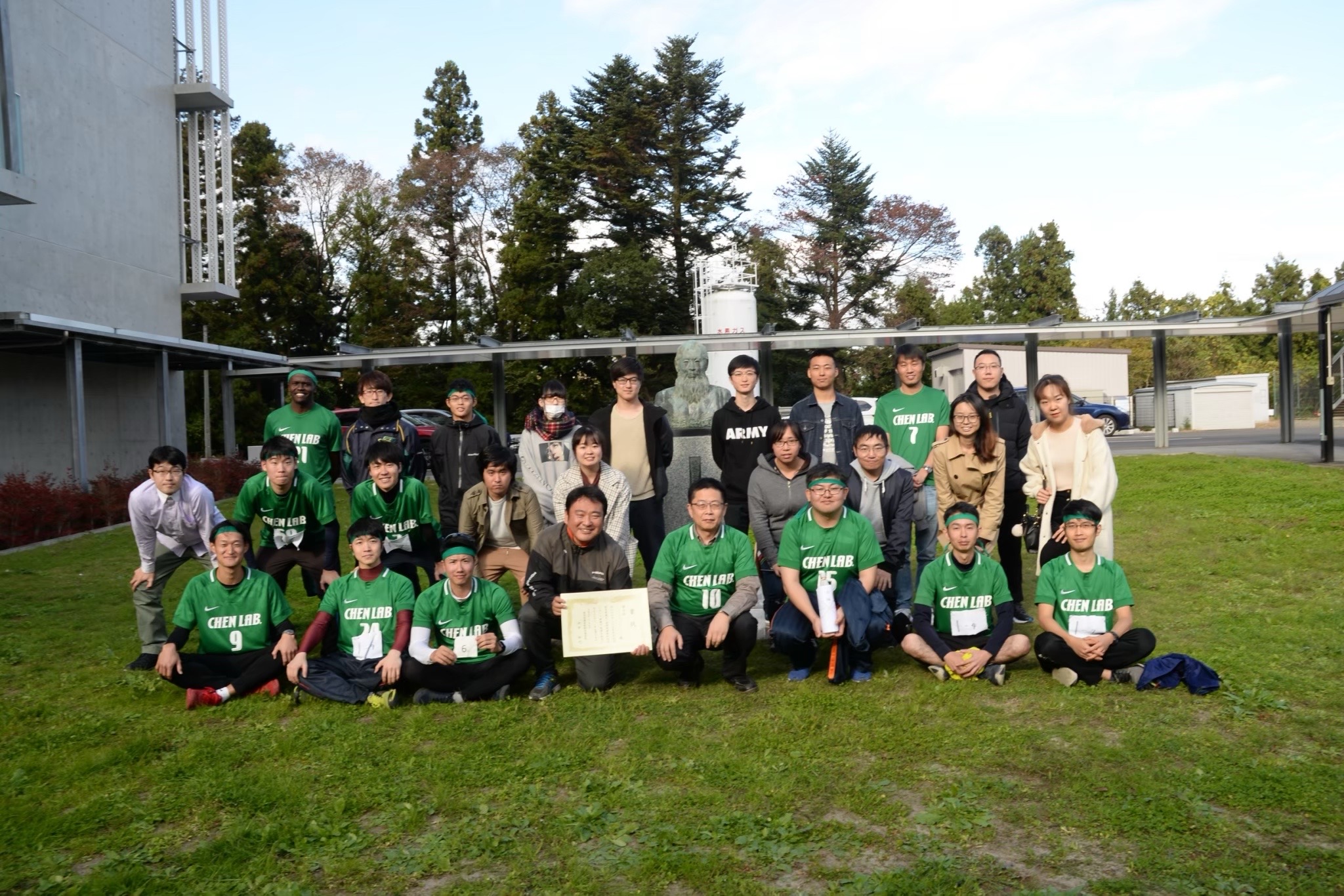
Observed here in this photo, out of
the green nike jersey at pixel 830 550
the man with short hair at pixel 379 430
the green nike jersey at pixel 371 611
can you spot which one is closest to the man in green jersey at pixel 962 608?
the green nike jersey at pixel 830 550

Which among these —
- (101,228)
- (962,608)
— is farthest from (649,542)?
(101,228)

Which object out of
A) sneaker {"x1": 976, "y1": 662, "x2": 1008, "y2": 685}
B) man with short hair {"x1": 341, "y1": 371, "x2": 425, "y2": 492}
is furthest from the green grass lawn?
man with short hair {"x1": 341, "y1": 371, "x2": 425, "y2": 492}

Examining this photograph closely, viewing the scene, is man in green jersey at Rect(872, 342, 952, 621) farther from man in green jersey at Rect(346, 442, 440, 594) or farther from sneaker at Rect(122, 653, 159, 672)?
sneaker at Rect(122, 653, 159, 672)

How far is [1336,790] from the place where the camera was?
13.0 ft

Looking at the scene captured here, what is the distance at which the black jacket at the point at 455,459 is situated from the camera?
270 inches

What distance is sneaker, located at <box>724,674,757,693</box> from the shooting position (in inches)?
226

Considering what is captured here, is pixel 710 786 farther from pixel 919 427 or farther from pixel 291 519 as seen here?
pixel 291 519

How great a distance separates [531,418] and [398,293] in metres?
31.5

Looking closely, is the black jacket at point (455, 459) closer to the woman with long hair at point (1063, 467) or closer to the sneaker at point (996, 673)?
the sneaker at point (996, 673)

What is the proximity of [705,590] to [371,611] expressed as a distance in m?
1.92

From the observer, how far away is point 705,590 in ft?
19.5

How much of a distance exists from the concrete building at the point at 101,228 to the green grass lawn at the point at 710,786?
34.8 feet

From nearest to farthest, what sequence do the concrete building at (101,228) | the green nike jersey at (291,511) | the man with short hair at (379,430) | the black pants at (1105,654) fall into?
the black pants at (1105,654) → the green nike jersey at (291,511) → the man with short hair at (379,430) → the concrete building at (101,228)

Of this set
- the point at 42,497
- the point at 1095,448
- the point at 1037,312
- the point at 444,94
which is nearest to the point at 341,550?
the point at 42,497
